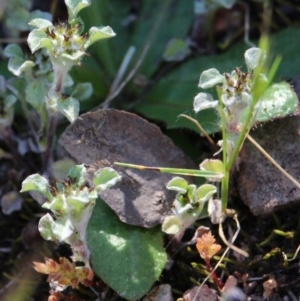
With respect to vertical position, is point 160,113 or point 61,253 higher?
point 160,113

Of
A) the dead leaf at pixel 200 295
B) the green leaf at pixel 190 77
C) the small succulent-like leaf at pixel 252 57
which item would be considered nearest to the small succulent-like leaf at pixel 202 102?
the small succulent-like leaf at pixel 252 57

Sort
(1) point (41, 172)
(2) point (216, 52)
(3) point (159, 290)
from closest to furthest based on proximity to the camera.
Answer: (3) point (159, 290) < (1) point (41, 172) < (2) point (216, 52)

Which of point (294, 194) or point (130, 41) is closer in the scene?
point (294, 194)

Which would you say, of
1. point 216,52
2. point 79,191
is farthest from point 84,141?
point 216,52

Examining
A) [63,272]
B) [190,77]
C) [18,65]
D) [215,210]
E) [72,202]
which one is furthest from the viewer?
[190,77]

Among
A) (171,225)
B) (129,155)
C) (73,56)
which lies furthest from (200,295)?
(73,56)

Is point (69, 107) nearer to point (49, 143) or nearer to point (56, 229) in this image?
point (49, 143)

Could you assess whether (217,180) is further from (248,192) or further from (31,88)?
(31,88)
